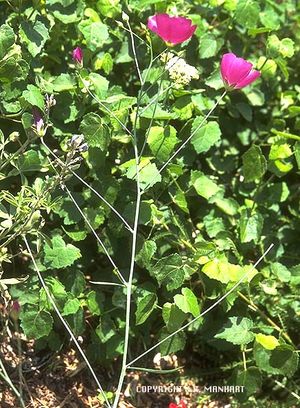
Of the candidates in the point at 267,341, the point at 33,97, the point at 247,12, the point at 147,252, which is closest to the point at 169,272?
the point at 147,252

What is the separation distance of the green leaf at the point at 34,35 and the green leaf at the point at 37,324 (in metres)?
0.72

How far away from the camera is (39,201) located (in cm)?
177

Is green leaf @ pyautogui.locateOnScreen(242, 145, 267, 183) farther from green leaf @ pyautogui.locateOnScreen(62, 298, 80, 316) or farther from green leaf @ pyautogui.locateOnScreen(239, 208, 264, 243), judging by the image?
green leaf @ pyautogui.locateOnScreen(62, 298, 80, 316)

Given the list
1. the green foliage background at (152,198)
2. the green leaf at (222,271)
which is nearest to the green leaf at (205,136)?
the green foliage background at (152,198)

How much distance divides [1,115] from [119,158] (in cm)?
38

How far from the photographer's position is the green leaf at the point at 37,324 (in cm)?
200

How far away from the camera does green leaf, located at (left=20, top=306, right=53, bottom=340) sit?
1997mm

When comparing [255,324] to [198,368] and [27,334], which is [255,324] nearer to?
[198,368]

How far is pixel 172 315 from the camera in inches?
81.0

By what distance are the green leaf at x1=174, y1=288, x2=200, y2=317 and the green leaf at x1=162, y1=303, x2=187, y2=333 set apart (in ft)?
0.13

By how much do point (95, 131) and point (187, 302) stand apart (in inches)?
21.0

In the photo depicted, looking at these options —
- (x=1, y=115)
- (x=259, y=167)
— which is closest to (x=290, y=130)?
(x=259, y=167)

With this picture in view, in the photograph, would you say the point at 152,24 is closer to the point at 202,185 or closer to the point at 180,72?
the point at 180,72

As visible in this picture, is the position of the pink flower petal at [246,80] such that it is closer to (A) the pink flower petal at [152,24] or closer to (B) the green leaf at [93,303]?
(A) the pink flower petal at [152,24]
